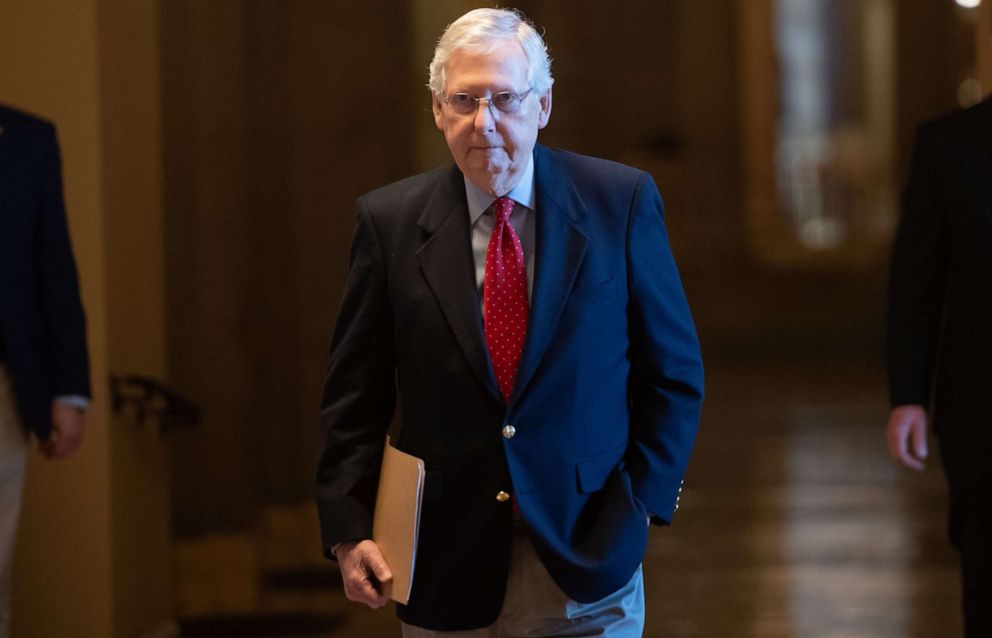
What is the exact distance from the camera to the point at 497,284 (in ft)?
9.23

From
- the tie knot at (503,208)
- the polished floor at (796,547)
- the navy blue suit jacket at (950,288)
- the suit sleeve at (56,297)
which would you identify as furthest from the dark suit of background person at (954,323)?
the suit sleeve at (56,297)

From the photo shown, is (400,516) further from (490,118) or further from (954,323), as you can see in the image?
(954,323)

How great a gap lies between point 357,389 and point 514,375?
301 mm

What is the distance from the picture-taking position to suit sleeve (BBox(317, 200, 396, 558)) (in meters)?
2.87

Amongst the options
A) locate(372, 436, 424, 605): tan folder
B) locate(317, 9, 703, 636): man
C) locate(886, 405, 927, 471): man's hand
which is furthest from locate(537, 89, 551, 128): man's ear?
locate(886, 405, 927, 471): man's hand

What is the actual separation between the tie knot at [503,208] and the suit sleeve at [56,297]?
2089 mm

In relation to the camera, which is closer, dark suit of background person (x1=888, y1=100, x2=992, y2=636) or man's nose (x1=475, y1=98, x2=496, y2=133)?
man's nose (x1=475, y1=98, x2=496, y2=133)

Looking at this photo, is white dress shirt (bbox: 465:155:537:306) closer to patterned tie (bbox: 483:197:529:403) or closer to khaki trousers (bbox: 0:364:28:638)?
patterned tie (bbox: 483:197:529:403)

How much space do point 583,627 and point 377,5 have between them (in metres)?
6.17

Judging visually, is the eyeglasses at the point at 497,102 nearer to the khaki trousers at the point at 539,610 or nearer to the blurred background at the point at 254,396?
the khaki trousers at the point at 539,610

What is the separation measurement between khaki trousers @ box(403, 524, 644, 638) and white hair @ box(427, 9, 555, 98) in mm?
Result: 786

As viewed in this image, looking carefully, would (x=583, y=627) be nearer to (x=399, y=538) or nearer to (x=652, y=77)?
(x=399, y=538)

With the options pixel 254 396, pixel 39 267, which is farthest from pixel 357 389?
pixel 254 396

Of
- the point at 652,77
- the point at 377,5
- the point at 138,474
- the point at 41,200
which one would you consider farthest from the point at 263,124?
the point at 652,77
